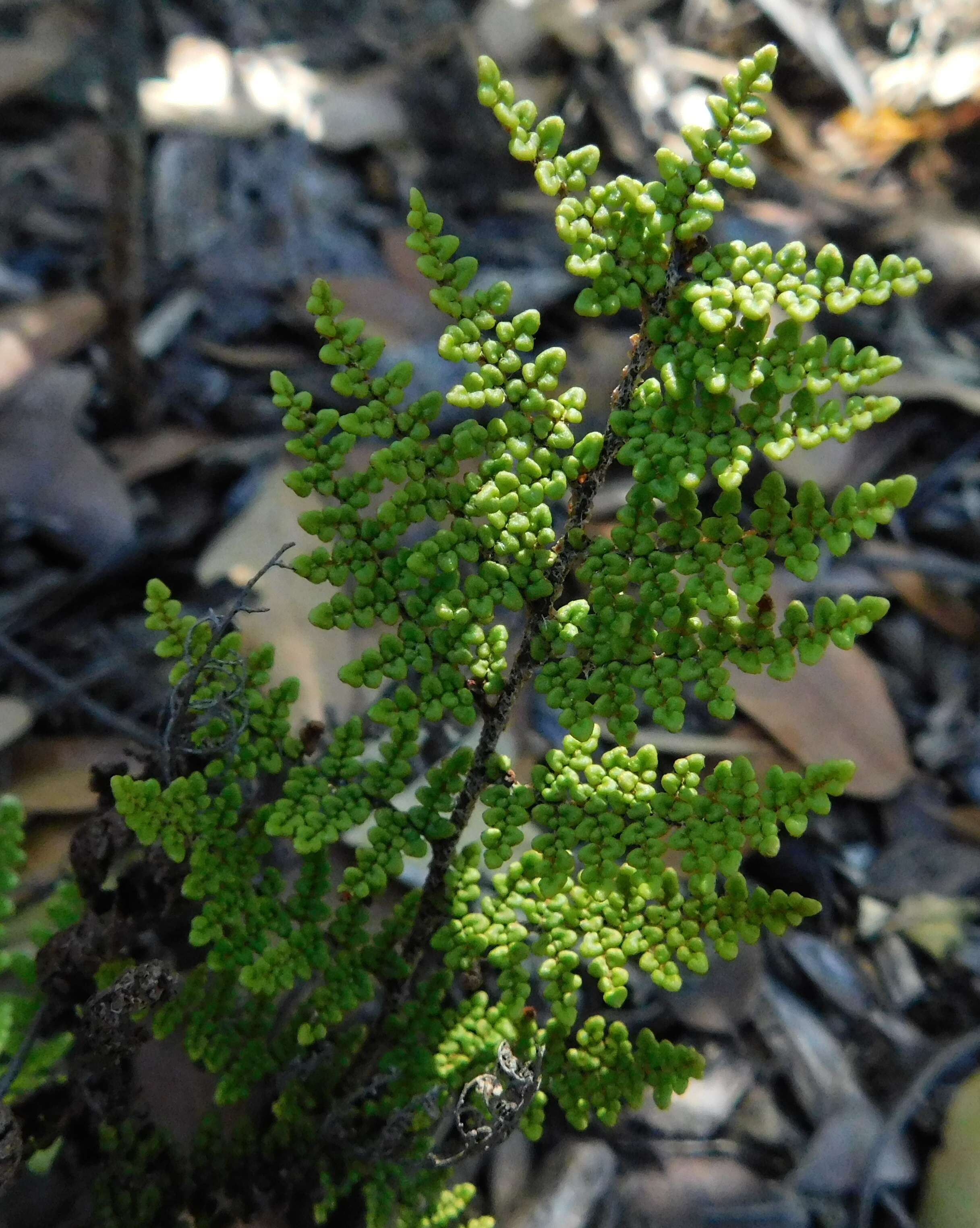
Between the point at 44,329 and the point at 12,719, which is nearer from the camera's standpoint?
the point at 12,719

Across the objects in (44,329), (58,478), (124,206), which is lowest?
(58,478)

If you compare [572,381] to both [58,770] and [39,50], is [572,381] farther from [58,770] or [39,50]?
[39,50]

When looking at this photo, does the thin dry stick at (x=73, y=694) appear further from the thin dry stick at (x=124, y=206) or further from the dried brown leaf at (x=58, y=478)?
the thin dry stick at (x=124, y=206)

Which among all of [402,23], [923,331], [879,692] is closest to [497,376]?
[879,692]

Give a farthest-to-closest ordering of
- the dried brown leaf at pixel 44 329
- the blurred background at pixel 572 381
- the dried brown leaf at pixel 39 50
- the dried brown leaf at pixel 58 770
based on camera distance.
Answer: the dried brown leaf at pixel 39 50 → the dried brown leaf at pixel 44 329 → the dried brown leaf at pixel 58 770 → the blurred background at pixel 572 381

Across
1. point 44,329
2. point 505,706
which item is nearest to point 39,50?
point 44,329

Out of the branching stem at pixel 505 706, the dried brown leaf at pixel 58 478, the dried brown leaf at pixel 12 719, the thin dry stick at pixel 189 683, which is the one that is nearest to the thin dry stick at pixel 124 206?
the dried brown leaf at pixel 58 478

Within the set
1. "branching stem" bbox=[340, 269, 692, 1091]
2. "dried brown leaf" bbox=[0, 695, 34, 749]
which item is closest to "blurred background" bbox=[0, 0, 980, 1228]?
"dried brown leaf" bbox=[0, 695, 34, 749]

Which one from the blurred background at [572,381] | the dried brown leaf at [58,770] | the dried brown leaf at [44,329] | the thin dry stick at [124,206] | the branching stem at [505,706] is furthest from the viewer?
the dried brown leaf at [44,329]
